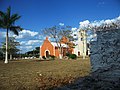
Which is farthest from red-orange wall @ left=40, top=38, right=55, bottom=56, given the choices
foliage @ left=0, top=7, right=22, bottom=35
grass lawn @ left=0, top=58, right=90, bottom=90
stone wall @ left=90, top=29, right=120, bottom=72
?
stone wall @ left=90, top=29, right=120, bottom=72

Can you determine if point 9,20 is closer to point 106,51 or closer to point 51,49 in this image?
point 106,51

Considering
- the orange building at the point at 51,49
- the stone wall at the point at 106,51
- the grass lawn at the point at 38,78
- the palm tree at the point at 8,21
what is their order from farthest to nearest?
1. the orange building at the point at 51,49
2. the palm tree at the point at 8,21
3. the grass lawn at the point at 38,78
4. the stone wall at the point at 106,51

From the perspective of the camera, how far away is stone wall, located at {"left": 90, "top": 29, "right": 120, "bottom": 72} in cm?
768

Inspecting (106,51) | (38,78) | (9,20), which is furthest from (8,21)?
(106,51)

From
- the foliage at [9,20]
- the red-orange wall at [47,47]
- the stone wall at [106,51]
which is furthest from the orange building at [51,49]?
the stone wall at [106,51]

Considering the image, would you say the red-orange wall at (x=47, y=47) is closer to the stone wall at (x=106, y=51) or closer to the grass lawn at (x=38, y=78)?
the grass lawn at (x=38, y=78)

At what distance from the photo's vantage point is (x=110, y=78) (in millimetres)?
7379

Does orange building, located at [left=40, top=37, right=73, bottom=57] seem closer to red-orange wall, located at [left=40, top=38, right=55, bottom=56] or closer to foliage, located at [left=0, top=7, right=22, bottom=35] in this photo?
red-orange wall, located at [left=40, top=38, right=55, bottom=56]

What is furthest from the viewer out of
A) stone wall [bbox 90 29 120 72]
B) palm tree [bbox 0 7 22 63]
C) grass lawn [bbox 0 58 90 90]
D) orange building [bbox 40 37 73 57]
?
orange building [bbox 40 37 73 57]

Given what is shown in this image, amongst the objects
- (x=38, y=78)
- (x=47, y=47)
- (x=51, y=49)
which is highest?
(x=47, y=47)

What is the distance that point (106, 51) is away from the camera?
7.95m

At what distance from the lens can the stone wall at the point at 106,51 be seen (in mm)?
7680

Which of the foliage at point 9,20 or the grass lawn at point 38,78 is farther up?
the foliage at point 9,20

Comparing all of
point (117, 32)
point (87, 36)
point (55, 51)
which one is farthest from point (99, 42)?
point (55, 51)
